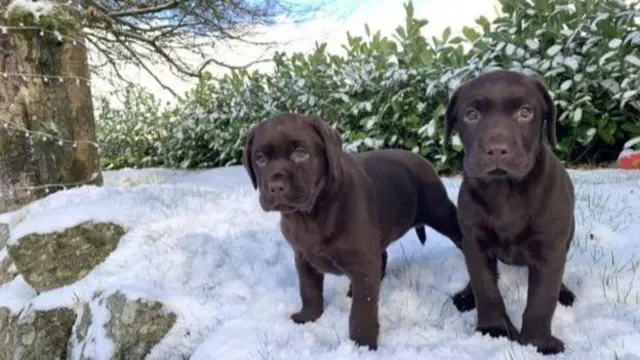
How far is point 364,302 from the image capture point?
3041 mm

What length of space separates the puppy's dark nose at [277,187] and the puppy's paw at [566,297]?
5.24 feet

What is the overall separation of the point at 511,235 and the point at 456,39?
6.61 m

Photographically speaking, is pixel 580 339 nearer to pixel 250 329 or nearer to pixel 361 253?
pixel 361 253

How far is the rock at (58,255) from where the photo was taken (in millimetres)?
4832

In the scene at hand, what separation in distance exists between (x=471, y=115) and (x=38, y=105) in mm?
5651

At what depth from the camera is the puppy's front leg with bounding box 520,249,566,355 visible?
2.80m

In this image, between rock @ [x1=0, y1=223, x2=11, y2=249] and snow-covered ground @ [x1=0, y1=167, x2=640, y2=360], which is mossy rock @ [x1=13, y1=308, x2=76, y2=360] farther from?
rock @ [x1=0, y1=223, x2=11, y2=249]

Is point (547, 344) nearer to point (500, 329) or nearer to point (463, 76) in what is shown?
point (500, 329)

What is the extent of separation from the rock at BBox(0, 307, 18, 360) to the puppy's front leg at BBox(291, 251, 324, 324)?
231 centimetres

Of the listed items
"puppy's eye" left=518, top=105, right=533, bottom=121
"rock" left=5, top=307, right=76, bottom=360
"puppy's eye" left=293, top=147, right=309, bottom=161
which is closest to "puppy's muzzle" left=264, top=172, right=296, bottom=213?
"puppy's eye" left=293, top=147, right=309, bottom=161

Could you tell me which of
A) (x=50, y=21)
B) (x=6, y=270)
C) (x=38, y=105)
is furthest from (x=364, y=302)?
(x=50, y=21)

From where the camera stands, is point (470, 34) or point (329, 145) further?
point (470, 34)

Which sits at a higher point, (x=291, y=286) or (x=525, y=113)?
(x=525, y=113)

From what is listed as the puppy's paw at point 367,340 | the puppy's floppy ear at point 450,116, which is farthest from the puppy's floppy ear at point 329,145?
the puppy's paw at point 367,340
